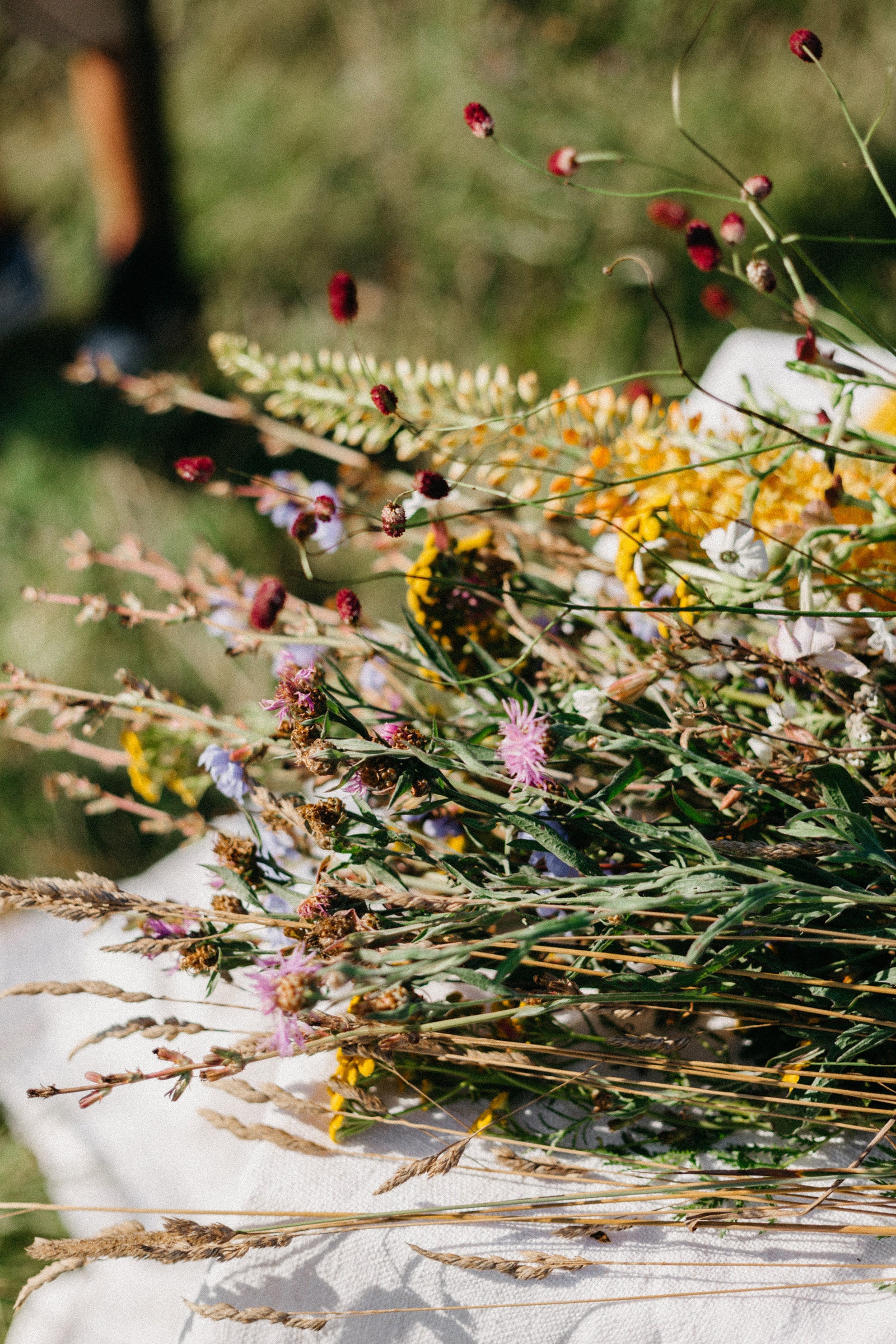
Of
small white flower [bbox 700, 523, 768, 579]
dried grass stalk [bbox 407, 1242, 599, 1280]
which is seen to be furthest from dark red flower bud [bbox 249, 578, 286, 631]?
dried grass stalk [bbox 407, 1242, 599, 1280]

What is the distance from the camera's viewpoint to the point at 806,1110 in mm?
685

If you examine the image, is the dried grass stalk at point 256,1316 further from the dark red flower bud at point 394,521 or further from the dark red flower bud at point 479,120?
the dark red flower bud at point 479,120

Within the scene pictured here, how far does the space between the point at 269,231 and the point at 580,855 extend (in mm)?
2472

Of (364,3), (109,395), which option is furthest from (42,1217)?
(364,3)

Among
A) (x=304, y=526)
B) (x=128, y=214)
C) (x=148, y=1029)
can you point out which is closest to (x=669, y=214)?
(x=304, y=526)

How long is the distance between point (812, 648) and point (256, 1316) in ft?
1.71

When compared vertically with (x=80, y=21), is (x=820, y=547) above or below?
below

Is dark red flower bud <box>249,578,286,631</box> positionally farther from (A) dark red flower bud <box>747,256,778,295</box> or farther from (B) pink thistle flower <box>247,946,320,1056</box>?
(A) dark red flower bud <box>747,256,778,295</box>

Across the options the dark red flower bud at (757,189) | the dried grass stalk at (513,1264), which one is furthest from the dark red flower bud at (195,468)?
the dried grass stalk at (513,1264)

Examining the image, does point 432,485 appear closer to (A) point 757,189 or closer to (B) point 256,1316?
(A) point 757,189

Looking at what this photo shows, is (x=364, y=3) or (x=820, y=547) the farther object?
(x=364, y=3)

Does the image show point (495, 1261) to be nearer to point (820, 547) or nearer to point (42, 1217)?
point (820, 547)

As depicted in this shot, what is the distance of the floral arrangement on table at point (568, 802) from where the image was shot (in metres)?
0.62

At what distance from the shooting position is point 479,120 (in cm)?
72
